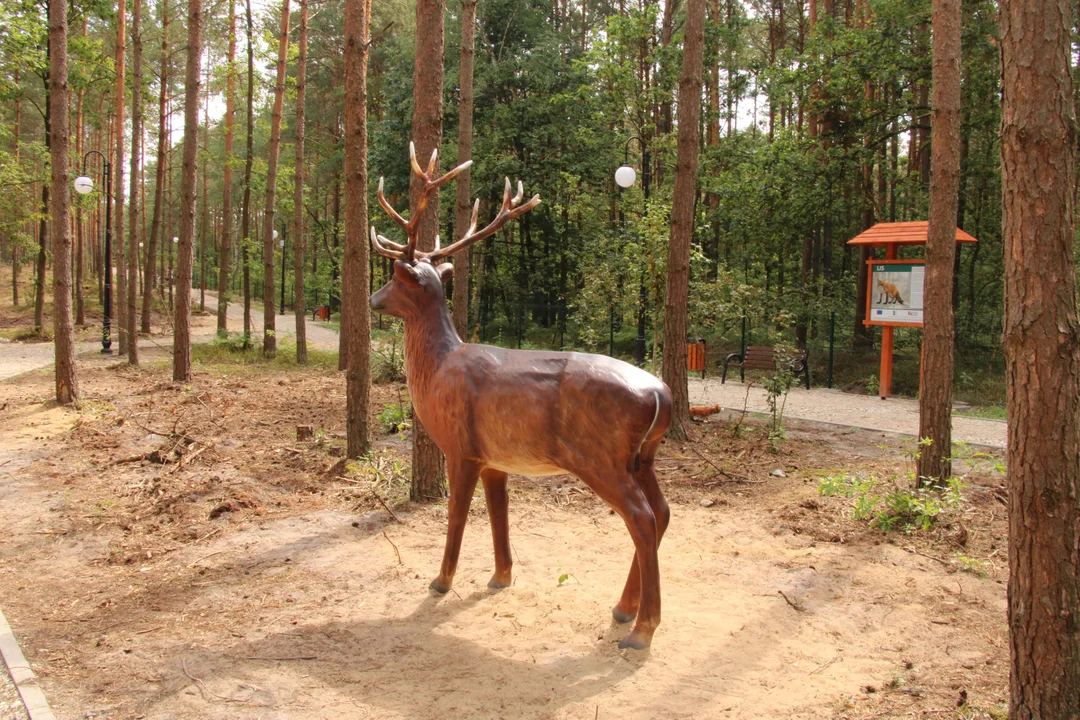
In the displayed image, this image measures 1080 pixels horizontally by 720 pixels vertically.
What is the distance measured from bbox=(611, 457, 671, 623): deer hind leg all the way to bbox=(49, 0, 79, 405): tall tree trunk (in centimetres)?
957

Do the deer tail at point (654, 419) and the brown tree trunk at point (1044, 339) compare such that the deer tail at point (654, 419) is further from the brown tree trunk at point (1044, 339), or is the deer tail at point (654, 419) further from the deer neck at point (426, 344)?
the brown tree trunk at point (1044, 339)

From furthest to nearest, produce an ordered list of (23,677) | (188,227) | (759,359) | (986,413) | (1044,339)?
(759,359), (188,227), (986,413), (23,677), (1044,339)

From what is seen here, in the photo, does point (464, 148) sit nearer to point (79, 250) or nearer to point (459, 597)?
point (459, 597)

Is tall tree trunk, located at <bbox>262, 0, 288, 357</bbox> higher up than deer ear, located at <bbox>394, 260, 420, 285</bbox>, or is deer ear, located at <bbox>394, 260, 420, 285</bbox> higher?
tall tree trunk, located at <bbox>262, 0, 288, 357</bbox>


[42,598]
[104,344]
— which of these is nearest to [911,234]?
[42,598]

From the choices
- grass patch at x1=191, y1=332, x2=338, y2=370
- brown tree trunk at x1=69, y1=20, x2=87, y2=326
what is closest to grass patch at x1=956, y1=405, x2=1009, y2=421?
grass patch at x1=191, y1=332, x2=338, y2=370

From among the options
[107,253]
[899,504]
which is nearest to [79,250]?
[107,253]

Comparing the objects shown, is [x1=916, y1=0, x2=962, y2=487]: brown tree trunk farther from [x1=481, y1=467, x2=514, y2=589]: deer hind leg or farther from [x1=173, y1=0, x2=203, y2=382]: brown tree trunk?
[x1=173, y1=0, x2=203, y2=382]: brown tree trunk

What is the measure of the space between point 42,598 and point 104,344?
49.8ft

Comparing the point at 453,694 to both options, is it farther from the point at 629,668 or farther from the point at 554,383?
the point at 554,383

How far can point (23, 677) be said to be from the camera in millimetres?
3615

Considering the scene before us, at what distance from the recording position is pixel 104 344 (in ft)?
58.5

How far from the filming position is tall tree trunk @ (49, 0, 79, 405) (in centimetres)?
1027

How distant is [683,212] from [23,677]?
26.0 ft
